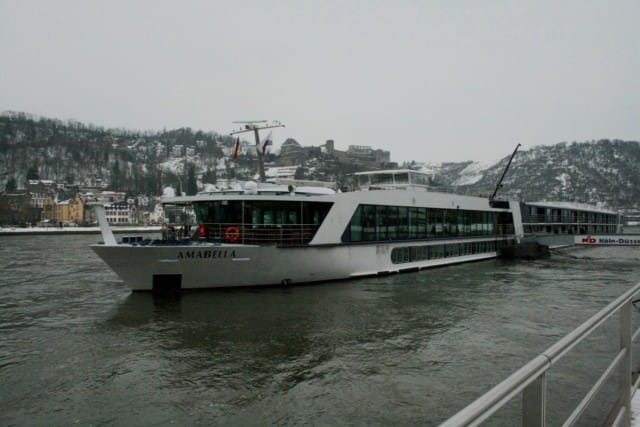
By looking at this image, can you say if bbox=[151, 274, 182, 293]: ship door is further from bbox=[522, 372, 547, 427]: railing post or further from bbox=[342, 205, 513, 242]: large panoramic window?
bbox=[522, 372, 547, 427]: railing post

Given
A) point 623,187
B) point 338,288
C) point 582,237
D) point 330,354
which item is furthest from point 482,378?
point 623,187

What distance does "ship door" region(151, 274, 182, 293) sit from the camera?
1842 centimetres

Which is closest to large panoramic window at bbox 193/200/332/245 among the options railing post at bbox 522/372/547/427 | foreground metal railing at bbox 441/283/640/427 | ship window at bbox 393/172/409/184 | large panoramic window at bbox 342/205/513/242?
large panoramic window at bbox 342/205/513/242

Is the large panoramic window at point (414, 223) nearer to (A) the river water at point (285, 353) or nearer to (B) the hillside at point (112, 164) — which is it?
(A) the river water at point (285, 353)

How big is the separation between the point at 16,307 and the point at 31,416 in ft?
37.2

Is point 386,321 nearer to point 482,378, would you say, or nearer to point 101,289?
point 482,378

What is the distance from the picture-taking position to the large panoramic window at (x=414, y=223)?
2273cm

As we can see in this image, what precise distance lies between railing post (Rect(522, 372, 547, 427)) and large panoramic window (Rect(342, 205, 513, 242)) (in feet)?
64.0

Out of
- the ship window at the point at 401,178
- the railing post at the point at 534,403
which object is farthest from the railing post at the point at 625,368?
the ship window at the point at 401,178

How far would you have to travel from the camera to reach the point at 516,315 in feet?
50.5

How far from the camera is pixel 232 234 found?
1981cm

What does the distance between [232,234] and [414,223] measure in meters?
11.4

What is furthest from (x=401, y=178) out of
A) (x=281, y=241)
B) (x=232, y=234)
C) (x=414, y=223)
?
(x=232, y=234)

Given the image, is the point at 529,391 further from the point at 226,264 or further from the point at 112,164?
the point at 112,164
